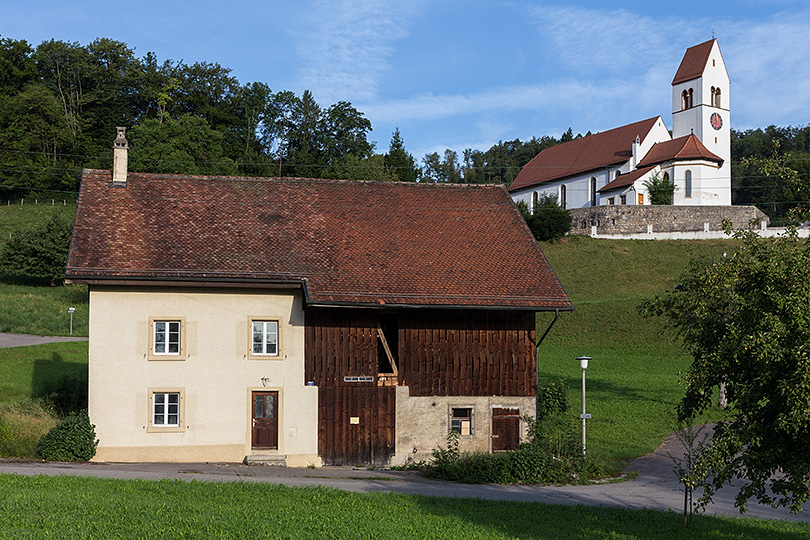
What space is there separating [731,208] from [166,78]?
69321mm

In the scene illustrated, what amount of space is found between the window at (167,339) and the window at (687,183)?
62535 mm

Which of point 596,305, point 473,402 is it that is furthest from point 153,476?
point 596,305

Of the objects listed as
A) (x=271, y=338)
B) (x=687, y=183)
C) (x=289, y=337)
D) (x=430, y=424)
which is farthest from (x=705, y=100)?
(x=271, y=338)

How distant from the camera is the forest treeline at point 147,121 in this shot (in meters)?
85.8

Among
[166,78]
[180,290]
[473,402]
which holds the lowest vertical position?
[473,402]

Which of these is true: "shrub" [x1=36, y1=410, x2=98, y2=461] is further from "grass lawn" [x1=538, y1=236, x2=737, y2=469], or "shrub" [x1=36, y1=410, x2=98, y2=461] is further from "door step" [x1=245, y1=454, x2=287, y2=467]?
"grass lawn" [x1=538, y1=236, x2=737, y2=469]

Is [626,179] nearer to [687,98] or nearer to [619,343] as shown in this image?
[687,98]

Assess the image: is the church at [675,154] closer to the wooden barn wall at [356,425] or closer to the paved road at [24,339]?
the paved road at [24,339]

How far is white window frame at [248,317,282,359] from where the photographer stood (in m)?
22.9

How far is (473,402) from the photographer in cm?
2377

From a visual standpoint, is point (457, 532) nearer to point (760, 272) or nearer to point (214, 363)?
point (760, 272)

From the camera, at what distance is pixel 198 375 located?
74.0ft

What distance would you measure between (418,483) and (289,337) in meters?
6.16

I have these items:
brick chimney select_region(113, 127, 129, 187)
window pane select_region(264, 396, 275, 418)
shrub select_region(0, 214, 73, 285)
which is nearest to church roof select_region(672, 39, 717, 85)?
shrub select_region(0, 214, 73, 285)
